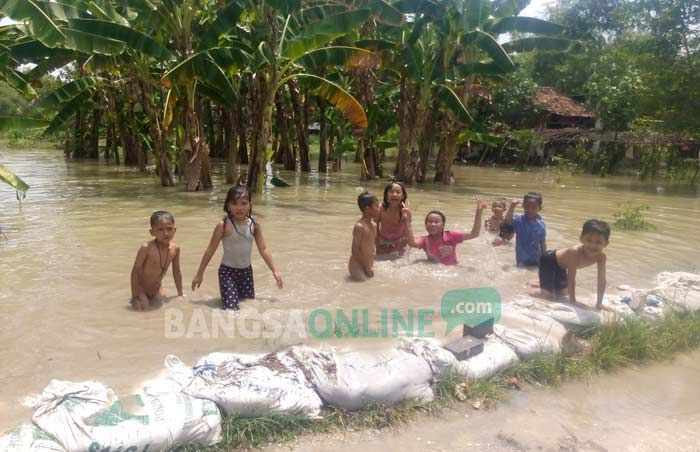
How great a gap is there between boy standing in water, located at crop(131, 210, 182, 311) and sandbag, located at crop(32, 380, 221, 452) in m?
1.87

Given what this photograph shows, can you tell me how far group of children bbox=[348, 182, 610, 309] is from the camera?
4781mm

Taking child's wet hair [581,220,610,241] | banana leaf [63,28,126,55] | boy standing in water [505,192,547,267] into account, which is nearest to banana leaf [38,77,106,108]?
banana leaf [63,28,126,55]

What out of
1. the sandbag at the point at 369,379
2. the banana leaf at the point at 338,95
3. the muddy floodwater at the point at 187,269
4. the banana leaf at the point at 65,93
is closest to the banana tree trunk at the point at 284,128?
the banana leaf at the point at 65,93

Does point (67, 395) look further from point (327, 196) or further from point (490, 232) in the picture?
point (327, 196)

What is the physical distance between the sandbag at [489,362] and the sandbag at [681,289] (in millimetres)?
2009

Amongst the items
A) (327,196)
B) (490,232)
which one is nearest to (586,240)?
(490,232)

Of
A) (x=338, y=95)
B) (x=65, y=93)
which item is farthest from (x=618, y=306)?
(x=65, y=93)

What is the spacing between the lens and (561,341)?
3.89 m

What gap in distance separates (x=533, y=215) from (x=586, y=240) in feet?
5.56

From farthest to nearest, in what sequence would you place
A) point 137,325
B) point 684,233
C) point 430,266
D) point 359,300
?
point 684,233
point 430,266
point 359,300
point 137,325

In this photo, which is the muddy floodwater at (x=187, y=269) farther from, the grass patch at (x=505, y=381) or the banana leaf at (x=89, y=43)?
the banana leaf at (x=89, y=43)

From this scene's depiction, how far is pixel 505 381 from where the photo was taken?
3.43 m

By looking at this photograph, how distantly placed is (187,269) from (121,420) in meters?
3.57

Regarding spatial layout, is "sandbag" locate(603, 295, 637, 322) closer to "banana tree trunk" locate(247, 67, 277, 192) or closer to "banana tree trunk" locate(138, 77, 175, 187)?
"banana tree trunk" locate(247, 67, 277, 192)
